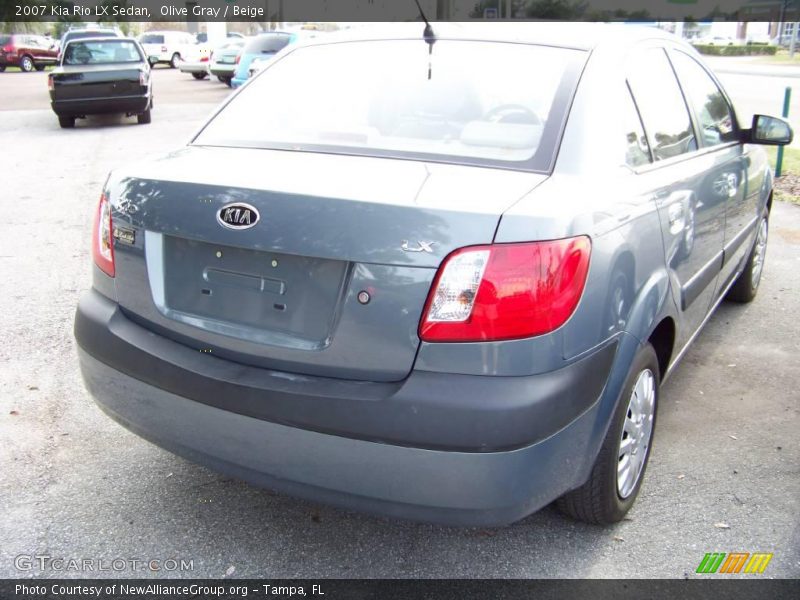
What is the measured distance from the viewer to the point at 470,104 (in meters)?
2.96

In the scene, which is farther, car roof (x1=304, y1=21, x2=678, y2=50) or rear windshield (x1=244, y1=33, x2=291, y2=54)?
rear windshield (x1=244, y1=33, x2=291, y2=54)

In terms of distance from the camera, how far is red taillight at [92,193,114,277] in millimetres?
2764

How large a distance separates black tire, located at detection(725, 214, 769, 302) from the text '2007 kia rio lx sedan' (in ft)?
7.50

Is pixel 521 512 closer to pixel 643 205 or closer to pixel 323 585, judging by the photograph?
pixel 323 585

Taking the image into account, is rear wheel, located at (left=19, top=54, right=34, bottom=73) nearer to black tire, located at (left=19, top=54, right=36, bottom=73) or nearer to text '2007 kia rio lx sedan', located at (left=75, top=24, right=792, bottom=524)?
black tire, located at (left=19, top=54, right=36, bottom=73)

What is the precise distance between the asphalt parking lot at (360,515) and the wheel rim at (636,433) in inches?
6.8

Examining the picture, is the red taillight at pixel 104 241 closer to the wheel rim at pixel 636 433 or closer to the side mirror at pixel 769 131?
the wheel rim at pixel 636 433

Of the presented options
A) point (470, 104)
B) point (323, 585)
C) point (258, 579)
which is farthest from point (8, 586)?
point (470, 104)

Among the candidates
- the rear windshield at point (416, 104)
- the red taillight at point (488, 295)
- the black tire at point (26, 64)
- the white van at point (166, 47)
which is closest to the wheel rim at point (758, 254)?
the rear windshield at point (416, 104)

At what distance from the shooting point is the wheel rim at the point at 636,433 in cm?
288

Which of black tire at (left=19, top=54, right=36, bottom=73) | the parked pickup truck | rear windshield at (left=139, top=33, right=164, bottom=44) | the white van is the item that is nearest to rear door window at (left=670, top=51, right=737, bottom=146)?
the parked pickup truck

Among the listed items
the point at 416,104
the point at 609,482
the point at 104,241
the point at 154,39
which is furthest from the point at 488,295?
the point at 154,39

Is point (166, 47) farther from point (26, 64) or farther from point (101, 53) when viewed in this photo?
point (101, 53)

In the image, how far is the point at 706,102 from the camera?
13.2ft
